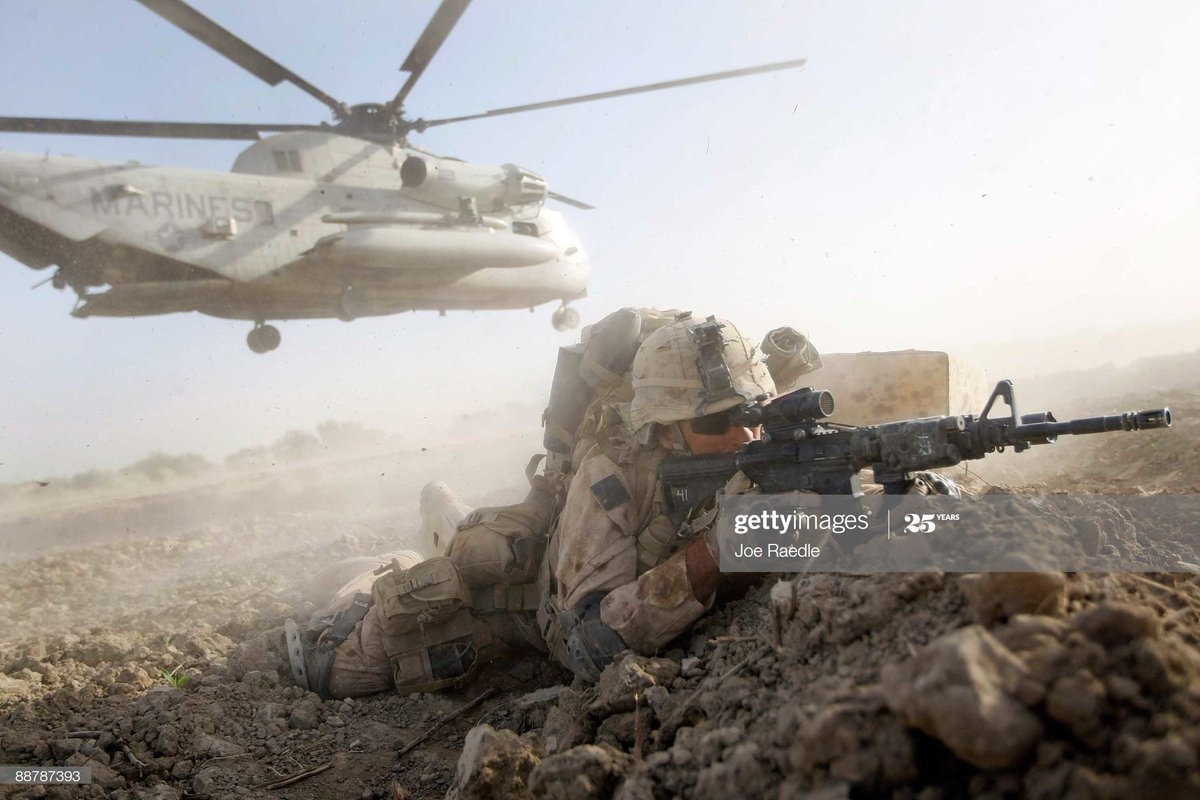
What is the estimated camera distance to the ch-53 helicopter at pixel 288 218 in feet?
20.9

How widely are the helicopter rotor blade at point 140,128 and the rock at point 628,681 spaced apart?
22.5ft

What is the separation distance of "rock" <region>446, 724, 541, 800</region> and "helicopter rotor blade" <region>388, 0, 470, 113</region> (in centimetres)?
644

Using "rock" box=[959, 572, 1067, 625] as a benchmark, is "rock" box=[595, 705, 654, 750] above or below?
below

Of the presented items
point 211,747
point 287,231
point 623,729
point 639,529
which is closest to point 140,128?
point 287,231

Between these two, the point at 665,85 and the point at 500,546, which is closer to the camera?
the point at 500,546

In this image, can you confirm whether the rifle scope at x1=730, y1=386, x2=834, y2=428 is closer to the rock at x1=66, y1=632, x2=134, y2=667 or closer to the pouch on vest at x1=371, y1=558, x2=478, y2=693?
the pouch on vest at x1=371, y1=558, x2=478, y2=693

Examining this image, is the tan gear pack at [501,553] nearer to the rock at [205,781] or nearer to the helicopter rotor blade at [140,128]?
the rock at [205,781]

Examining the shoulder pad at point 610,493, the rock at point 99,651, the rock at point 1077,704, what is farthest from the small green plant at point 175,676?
the rock at point 1077,704

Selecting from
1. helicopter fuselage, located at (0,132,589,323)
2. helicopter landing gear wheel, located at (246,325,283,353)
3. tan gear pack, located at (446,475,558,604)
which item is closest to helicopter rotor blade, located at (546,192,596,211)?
helicopter fuselage, located at (0,132,589,323)

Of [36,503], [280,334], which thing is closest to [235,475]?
[36,503]

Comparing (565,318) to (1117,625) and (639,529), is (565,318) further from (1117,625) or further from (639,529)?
(1117,625)

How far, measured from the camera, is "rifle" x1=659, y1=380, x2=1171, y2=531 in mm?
2262

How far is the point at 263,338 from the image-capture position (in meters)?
8.39

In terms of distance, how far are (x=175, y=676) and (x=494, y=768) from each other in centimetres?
245
